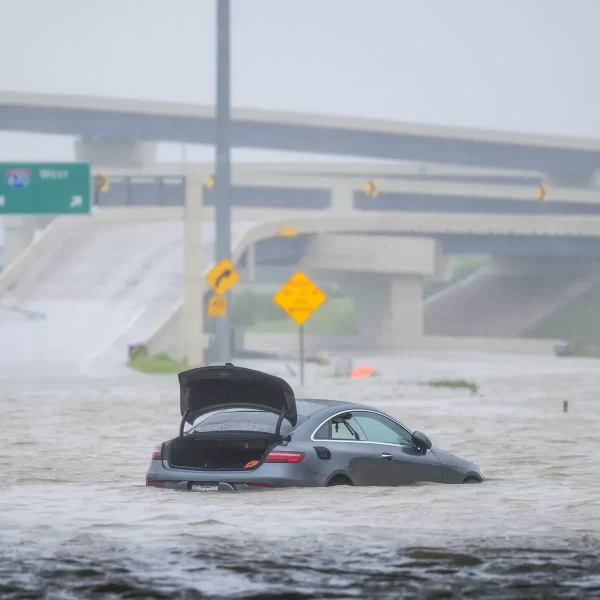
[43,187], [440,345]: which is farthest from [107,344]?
[440,345]

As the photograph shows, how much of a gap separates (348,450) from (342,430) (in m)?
0.36

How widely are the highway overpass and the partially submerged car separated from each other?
293ft

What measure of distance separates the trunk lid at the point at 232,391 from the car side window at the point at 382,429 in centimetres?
101

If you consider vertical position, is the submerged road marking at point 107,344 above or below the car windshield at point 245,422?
above

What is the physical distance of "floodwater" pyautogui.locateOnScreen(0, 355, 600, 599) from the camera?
9.42 metres

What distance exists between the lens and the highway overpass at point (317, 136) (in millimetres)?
105500

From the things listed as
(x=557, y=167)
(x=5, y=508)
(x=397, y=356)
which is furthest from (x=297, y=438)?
(x=557, y=167)

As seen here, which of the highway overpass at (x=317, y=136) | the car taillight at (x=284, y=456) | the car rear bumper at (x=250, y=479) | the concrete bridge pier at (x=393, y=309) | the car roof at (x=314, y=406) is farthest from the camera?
the highway overpass at (x=317, y=136)

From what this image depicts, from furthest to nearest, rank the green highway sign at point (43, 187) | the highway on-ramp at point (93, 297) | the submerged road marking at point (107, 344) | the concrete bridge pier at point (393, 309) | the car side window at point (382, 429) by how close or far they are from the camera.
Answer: the concrete bridge pier at point (393, 309) → the highway on-ramp at point (93, 297) → the green highway sign at point (43, 187) → the submerged road marking at point (107, 344) → the car side window at point (382, 429)

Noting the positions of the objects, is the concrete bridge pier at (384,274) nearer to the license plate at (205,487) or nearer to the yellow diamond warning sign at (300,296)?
the yellow diamond warning sign at (300,296)

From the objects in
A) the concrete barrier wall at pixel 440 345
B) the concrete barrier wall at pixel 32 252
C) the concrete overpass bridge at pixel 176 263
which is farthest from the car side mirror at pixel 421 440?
the concrete barrier wall at pixel 440 345

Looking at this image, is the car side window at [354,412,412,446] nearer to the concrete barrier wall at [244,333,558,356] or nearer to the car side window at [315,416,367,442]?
the car side window at [315,416,367,442]

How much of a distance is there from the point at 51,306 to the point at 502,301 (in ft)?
125

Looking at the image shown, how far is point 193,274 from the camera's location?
1964 inches
